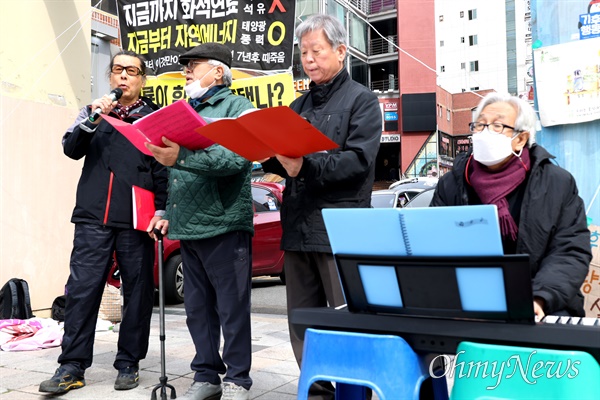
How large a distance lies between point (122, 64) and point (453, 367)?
9.76 feet

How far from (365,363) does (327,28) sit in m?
1.76

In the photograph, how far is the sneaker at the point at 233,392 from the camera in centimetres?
315

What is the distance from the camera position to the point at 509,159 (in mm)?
2379

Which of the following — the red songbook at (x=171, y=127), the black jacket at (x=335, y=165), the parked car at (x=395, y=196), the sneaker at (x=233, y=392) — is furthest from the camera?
the parked car at (x=395, y=196)

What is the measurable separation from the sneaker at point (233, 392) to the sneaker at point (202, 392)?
139 millimetres

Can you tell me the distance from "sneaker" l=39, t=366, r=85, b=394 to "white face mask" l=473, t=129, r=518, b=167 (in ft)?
8.85

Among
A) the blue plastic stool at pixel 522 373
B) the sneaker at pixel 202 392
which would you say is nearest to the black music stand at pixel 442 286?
the blue plastic stool at pixel 522 373

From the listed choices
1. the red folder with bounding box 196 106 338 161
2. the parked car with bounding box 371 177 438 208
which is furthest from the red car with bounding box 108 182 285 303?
the red folder with bounding box 196 106 338 161

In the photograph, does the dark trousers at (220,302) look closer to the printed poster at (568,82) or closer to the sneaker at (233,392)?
the sneaker at (233,392)

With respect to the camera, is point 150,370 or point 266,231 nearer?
point 150,370

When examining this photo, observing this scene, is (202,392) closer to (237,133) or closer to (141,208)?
(141,208)

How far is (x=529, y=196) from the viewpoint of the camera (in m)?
2.28

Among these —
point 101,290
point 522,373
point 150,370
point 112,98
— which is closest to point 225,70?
point 112,98

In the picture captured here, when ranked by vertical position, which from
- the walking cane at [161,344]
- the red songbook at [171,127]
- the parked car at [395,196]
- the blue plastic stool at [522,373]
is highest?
the red songbook at [171,127]
